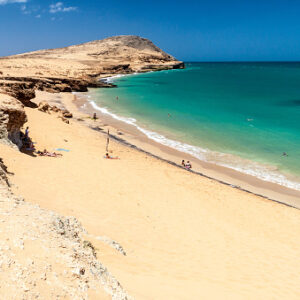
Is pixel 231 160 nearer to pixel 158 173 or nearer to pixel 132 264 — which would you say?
pixel 158 173

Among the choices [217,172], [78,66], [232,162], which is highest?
[78,66]

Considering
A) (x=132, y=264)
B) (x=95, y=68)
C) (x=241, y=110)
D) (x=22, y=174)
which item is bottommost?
(x=132, y=264)

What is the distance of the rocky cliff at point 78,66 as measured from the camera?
49.2 metres

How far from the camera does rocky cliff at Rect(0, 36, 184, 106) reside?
161 ft

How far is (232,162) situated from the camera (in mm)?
19688

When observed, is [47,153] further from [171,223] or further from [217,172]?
[217,172]

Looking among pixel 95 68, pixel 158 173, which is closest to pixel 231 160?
pixel 158 173

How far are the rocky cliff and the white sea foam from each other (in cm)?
1283

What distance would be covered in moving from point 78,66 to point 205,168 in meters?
77.4

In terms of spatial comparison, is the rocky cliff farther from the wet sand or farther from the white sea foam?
the white sea foam

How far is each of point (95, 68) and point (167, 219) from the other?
85631 mm

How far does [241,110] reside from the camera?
38.2m

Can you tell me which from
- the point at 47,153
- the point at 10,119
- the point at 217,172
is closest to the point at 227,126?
the point at 217,172

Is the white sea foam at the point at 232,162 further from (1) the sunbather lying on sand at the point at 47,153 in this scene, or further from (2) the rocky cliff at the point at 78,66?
(2) the rocky cliff at the point at 78,66
